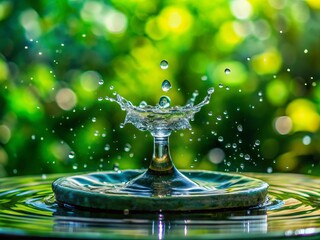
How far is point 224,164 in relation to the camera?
4004 mm

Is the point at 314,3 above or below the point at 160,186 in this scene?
above

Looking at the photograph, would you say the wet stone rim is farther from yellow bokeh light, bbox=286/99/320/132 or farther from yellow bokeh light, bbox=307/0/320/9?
yellow bokeh light, bbox=307/0/320/9

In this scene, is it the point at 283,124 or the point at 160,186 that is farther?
the point at 283,124

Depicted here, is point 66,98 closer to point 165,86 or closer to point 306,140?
point 306,140

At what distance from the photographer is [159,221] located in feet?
5.46

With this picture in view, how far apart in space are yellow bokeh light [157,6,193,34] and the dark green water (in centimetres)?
193

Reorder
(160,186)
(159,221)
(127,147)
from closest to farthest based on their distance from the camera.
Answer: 1. (159,221)
2. (160,186)
3. (127,147)

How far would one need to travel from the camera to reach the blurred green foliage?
12.9 ft

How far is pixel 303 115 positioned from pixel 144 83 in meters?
0.73

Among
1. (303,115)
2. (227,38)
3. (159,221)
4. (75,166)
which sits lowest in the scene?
(159,221)

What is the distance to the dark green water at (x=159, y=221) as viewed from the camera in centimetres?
151

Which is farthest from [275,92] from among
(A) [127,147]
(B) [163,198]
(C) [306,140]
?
(B) [163,198]

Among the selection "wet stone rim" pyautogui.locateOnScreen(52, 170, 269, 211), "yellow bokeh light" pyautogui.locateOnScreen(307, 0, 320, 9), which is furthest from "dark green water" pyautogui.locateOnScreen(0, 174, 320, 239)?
"yellow bokeh light" pyautogui.locateOnScreen(307, 0, 320, 9)

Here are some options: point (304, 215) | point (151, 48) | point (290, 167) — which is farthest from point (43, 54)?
point (304, 215)
